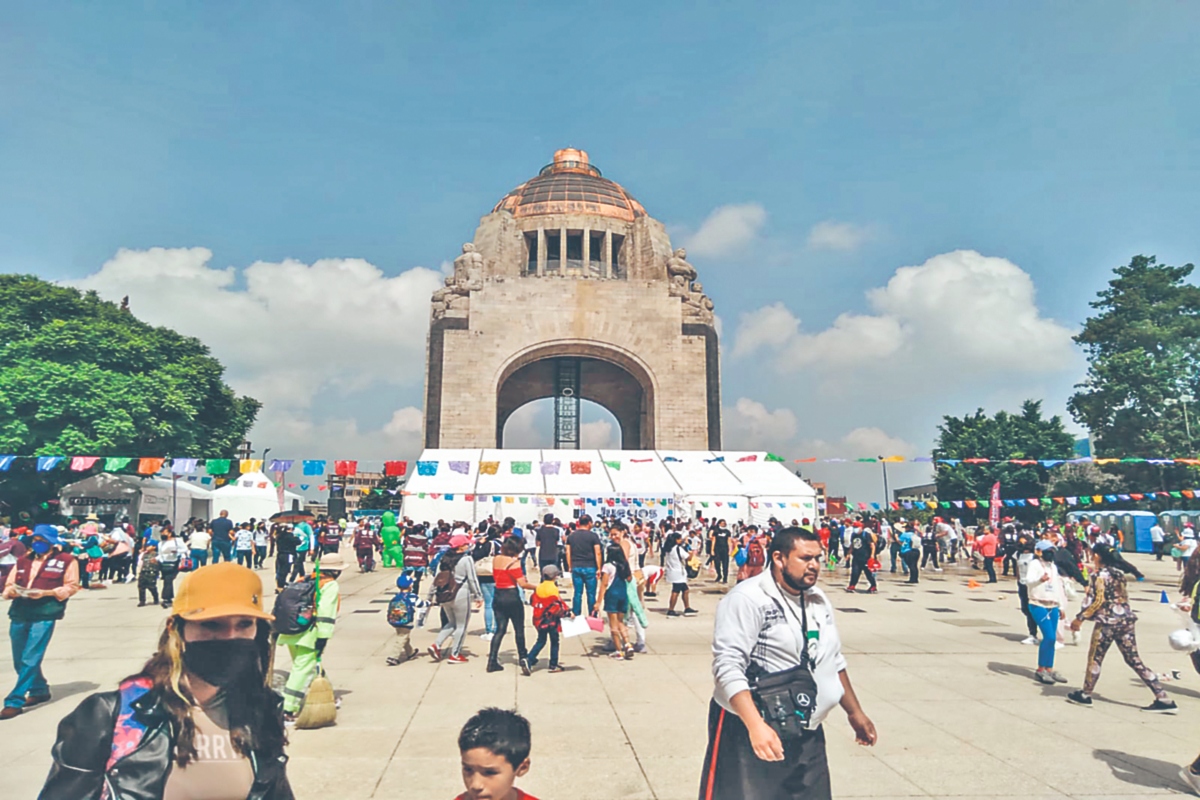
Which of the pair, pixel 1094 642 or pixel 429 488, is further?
pixel 429 488

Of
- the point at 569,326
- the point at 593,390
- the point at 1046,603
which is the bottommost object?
the point at 1046,603

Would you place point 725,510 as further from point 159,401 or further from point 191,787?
point 191,787

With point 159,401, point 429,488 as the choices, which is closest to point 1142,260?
point 429,488

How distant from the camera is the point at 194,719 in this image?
2.08 m

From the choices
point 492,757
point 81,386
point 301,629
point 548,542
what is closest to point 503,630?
point 301,629

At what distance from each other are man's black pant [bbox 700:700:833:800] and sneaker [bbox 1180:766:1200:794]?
122 inches

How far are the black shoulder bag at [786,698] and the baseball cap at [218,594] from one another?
186cm

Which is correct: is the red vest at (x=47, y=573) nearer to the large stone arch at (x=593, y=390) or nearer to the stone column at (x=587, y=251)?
the stone column at (x=587, y=251)

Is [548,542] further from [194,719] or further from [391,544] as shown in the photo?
[391,544]

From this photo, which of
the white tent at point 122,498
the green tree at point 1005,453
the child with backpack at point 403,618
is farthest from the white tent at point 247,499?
the green tree at point 1005,453

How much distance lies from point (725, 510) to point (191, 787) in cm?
2538

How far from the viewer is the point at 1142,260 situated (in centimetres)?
3756

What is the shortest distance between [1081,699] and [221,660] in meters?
7.15

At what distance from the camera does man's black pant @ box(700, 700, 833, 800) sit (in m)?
2.99
